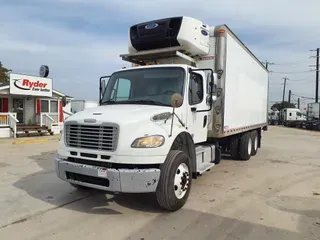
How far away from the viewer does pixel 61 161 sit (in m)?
4.90

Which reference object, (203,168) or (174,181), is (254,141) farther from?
(174,181)

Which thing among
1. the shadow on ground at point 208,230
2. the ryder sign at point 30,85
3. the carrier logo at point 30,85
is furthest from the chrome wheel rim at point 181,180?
the carrier logo at point 30,85

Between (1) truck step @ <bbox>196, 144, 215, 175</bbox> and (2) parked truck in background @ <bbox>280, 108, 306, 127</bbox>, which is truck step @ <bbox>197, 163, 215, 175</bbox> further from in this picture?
(2) parked truck in background @ <bbox>280, 108, 306, 127</bbox>

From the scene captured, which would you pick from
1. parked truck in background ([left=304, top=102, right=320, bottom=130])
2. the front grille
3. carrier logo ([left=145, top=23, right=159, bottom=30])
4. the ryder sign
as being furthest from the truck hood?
parked truck in background ([left=304, top=102, right=320, bottom=130])

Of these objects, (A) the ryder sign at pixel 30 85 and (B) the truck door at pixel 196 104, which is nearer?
(B) the truck door at pixel 196 104

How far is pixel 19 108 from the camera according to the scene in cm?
2125

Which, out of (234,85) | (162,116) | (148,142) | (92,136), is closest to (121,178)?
(148,142)

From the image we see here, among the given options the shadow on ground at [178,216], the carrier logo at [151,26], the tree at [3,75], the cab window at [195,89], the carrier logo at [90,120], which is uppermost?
the tree at [3,75]

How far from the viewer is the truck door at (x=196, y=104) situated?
566cm

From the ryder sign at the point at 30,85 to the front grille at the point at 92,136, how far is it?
16582 millimetres

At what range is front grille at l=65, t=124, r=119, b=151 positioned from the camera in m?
4.42

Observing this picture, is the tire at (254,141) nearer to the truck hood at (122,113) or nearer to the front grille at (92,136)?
the truck hood at (122,113)

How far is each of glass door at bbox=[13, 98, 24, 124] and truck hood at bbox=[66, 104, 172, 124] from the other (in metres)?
18.2

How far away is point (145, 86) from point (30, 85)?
17017 mm
